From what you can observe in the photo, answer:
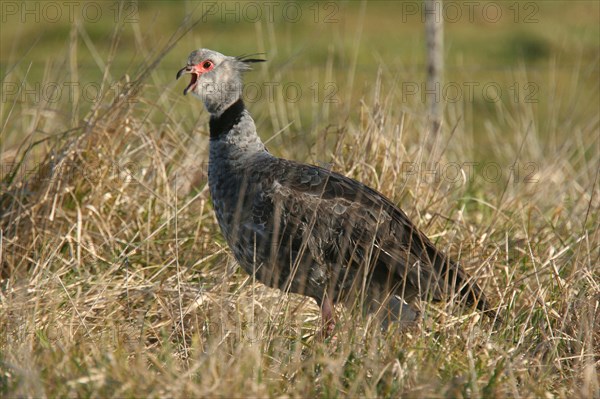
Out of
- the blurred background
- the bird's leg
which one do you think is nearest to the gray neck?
the bird's leg

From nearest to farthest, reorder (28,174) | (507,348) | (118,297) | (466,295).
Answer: (507,348), (466,295), (118,297), (28,174)

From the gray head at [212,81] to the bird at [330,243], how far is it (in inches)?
19.5

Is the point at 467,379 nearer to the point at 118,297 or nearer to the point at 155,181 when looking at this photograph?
the point at 118,297

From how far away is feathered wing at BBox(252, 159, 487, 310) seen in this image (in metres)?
3.97

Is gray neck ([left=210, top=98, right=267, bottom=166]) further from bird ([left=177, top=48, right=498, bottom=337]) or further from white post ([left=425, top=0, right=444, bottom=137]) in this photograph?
white post ([left=425, top=0, right=444, bottom=137])

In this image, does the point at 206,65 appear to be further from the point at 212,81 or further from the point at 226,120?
the point at 226,120

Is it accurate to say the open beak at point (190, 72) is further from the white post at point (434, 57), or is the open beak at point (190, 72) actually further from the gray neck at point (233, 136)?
the white post at point (434, 57)

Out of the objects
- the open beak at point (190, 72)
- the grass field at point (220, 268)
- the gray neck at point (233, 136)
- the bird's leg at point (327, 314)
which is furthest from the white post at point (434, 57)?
the bird's leg at point (327, 314)

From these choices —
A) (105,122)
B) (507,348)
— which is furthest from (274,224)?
(105,122)

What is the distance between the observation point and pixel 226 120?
448 centimetres

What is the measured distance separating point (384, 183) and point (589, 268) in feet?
4.22

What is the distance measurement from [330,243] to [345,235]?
0.08 metres

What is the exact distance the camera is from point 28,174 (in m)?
4.87

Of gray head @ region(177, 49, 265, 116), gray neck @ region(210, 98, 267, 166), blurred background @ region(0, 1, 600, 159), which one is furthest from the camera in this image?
blurred background @ region(0, 1, 600, 159)
